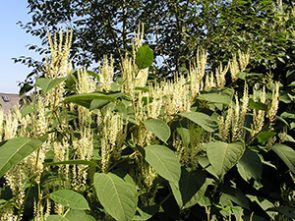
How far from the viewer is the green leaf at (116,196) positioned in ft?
5.28

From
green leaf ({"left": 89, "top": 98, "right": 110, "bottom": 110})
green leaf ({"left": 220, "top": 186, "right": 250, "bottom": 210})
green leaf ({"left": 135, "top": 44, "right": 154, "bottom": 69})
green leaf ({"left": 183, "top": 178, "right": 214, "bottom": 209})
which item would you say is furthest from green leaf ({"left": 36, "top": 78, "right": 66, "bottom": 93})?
green leaf ({"left": 220, "top": 186, "right": 250, "bottom": 210})

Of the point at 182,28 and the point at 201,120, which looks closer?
the point at 201,120

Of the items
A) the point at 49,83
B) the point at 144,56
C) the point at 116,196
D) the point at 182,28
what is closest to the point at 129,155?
the point at 116,196

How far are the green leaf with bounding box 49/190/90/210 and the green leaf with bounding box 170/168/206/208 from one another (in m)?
0.53

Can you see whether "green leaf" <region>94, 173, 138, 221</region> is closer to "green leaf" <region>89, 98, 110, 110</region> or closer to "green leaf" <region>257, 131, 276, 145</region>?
"green leaf" <region>89, 98, 110, 110</region>

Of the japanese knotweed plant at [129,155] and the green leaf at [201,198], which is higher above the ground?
the japanese knotweed plant at [129,155]

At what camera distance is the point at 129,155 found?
2.03m

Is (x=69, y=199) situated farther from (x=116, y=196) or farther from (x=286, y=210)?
(x=286, y=210)

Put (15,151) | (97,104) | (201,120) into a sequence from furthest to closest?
(201,120) → (97,104) → (15,151)

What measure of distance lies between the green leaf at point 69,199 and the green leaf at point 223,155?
0.61 m

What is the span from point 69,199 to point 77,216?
0.10 metres

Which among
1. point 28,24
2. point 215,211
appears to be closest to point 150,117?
point 215,211

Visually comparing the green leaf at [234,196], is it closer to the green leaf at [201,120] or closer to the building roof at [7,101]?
the green leaf at [201,120]

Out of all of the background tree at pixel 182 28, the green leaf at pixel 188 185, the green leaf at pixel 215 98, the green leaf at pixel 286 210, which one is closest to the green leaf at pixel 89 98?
the green leaf at pixel 188 185
